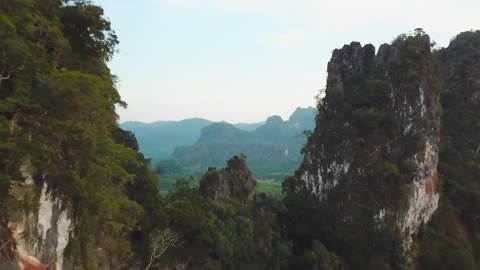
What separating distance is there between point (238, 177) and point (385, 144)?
39.9ft

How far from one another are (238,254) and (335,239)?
9760 mm

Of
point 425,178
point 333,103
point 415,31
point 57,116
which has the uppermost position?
point 415,31

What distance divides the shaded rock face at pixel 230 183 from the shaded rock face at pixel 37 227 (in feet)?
44.2

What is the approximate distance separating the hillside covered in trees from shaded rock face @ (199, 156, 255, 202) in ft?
0.31

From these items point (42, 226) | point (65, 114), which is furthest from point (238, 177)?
point (42, 226)

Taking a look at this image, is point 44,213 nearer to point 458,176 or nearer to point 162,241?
point 162,241

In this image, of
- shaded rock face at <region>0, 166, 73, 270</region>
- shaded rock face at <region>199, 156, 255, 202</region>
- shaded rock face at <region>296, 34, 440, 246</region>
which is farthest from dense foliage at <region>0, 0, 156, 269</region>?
shaded rock face at <region>296, 34, 440, 246</region>

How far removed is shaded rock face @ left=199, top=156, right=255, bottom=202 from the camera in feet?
94.3

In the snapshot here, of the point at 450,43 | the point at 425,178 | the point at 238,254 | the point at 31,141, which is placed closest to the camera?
the point at 31,141

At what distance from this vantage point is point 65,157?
15430mm

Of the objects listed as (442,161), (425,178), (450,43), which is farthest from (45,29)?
(450,43)

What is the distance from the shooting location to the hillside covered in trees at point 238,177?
14.2 metres

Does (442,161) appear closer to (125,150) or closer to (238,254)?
(238,254)

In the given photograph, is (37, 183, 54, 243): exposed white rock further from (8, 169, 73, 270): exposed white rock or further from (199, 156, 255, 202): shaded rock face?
(199, 156, 255, 202): shaded rock face
